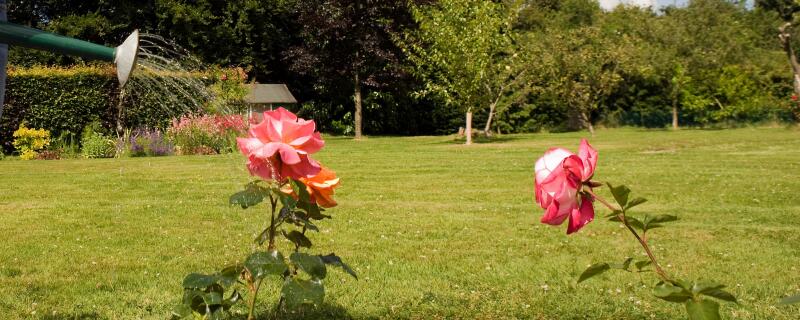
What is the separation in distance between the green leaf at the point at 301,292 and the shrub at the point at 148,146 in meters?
15.2

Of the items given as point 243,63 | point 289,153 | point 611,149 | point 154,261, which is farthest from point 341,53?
point 289,153

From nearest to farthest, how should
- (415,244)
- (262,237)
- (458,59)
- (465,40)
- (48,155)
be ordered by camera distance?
(262,237) < (415,244) < (48,155) < (465,40) < (458,59)

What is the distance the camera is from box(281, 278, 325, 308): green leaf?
241 centimetres

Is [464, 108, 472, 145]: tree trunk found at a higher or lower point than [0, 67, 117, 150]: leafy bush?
lower

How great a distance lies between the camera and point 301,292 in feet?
8.02

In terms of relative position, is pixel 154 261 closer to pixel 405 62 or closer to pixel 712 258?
pixel 712 258

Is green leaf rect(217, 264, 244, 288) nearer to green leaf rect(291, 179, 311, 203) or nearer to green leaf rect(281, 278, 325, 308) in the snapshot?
green leaf rect(281, 278, 325, 308)

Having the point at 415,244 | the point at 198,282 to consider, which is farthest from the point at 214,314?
the point at 415,244

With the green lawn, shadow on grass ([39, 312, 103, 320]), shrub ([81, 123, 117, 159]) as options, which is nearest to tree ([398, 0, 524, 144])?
shrub ([81, 123, 117, 159])

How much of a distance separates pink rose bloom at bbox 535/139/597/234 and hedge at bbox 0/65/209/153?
16.2 metres

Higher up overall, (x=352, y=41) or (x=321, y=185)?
(x=352, y=41)

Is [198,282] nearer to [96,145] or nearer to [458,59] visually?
[96,145]

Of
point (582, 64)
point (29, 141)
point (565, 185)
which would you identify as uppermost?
point (582, 64)

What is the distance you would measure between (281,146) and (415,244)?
407 cm
